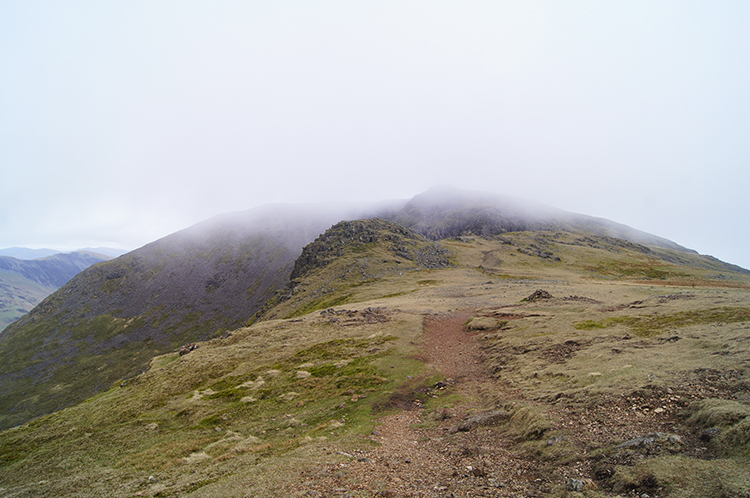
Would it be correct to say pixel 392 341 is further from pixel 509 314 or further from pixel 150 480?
pixel 150 480

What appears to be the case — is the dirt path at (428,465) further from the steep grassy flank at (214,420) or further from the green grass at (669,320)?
the green grass at (669,320)

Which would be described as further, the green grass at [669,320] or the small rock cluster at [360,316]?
the small rock cluster at [360,316]

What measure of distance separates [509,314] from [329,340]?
86.1 ft

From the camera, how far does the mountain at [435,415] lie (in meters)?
12.4

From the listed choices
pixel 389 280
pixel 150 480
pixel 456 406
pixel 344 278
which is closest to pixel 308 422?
pixel 150 480

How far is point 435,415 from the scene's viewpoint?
2131cm

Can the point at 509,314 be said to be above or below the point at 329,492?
below

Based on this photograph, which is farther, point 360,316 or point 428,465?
point 360,316

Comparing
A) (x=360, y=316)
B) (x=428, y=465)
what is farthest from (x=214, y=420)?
(x=360, y=316)

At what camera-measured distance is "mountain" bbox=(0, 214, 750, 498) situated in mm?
12422

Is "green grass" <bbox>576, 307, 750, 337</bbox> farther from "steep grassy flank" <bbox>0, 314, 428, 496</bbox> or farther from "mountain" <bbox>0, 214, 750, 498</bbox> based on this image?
"steep grassy flank" <bbox>0, 314, 428, 496</bbox>

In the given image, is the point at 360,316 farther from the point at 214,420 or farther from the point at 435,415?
the point at 435,415

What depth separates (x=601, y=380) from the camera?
1936 centimetres

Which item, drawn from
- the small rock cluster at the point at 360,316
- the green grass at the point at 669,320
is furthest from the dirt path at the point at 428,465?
the small rock cluster at the point at 360,316
